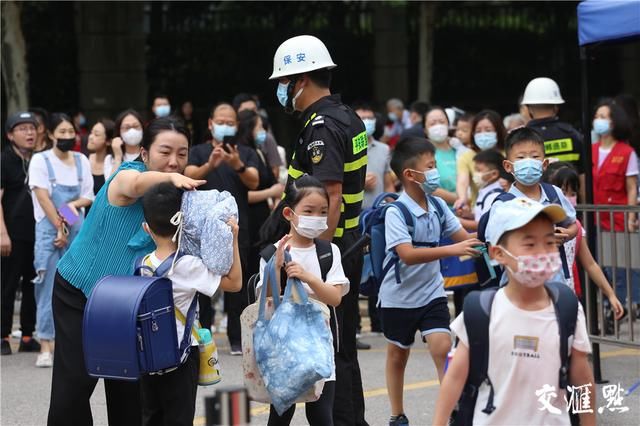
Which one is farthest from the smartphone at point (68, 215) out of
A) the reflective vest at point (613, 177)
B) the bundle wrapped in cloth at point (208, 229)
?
the bundle wrapped in cloth at point (208, 229)

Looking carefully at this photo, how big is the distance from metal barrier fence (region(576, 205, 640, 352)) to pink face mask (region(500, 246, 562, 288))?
11.6 ft

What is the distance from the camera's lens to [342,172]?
6.03m

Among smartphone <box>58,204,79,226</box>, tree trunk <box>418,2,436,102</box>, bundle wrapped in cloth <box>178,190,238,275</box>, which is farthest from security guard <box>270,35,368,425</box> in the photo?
tree trunk <box>418,2,436,102</box>

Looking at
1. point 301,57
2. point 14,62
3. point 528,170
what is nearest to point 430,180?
point 528,170

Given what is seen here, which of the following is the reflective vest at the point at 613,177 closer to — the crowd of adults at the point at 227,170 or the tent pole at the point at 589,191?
the crowd of adults at the point at 227,170

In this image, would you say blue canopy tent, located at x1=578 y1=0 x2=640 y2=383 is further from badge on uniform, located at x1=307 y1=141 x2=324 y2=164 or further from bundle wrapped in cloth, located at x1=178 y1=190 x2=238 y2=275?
bundle wrapped in cloth, located at x1=178 y1=190 x2=238 y2=275

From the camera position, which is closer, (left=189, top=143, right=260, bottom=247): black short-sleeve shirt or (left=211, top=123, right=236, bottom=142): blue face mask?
(left=189, top=143, right=260, bottom=247): black short-sleeve shirt

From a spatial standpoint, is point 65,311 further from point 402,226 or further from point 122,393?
point 402,226

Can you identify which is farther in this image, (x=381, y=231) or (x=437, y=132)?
(x=437, y=132)

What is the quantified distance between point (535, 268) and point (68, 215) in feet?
21.1

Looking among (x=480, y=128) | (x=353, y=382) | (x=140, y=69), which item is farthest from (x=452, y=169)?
(x=140, y=69)

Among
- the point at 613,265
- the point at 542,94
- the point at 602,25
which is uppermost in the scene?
the point at 602,25

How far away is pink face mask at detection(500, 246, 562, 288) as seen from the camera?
400 centimetres

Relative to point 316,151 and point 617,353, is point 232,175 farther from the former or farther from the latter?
point 316,151
